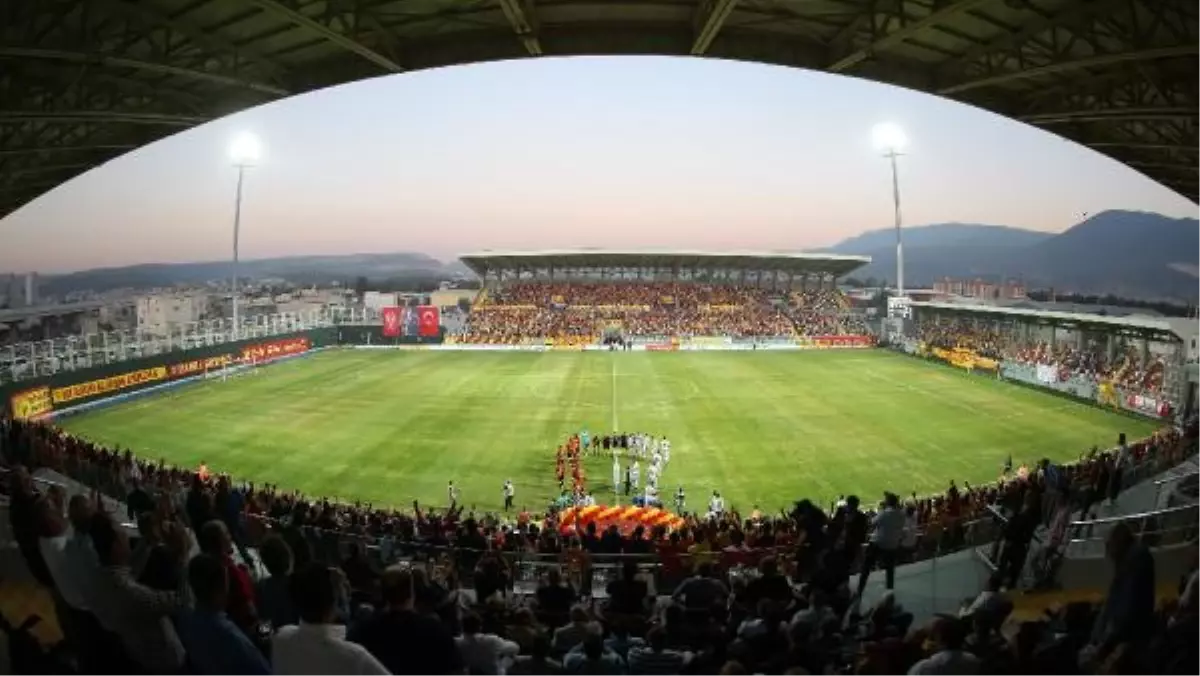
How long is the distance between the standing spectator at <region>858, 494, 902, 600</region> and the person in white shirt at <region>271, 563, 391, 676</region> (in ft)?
24.8

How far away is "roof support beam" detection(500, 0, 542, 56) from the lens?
12259 mm

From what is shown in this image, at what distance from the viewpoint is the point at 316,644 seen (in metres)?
3.28

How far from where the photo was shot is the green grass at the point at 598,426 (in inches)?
1026

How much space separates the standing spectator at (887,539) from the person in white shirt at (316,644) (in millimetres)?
7565

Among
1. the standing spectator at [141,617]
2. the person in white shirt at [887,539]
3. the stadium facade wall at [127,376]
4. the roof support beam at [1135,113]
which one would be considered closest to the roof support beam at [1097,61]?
the roof support beam at [1135,113]

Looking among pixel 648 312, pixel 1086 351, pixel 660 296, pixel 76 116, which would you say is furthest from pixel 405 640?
pixel 660 296

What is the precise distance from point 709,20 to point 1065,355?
1808 inches

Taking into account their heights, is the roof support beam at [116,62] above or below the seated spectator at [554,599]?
above

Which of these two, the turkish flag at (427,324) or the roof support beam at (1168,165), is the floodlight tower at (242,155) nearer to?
the turkish flag at (427,324)

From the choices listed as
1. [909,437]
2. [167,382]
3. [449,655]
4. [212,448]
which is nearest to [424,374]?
[167,382]

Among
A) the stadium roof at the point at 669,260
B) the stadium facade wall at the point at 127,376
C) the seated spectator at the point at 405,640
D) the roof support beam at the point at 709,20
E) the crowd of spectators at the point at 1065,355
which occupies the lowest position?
the stadium facade wall at the point at 127,376

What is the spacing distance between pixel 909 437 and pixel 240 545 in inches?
1059

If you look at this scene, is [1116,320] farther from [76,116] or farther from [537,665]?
[537,665]

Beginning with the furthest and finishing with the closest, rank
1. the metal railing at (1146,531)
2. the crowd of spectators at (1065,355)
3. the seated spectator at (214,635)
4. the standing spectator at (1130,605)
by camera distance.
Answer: the crowd of spectators at (1065,355) < the metal railing at (1146,531) < the standing spectator at (1130,605) < the seated spectator at (214,635)
